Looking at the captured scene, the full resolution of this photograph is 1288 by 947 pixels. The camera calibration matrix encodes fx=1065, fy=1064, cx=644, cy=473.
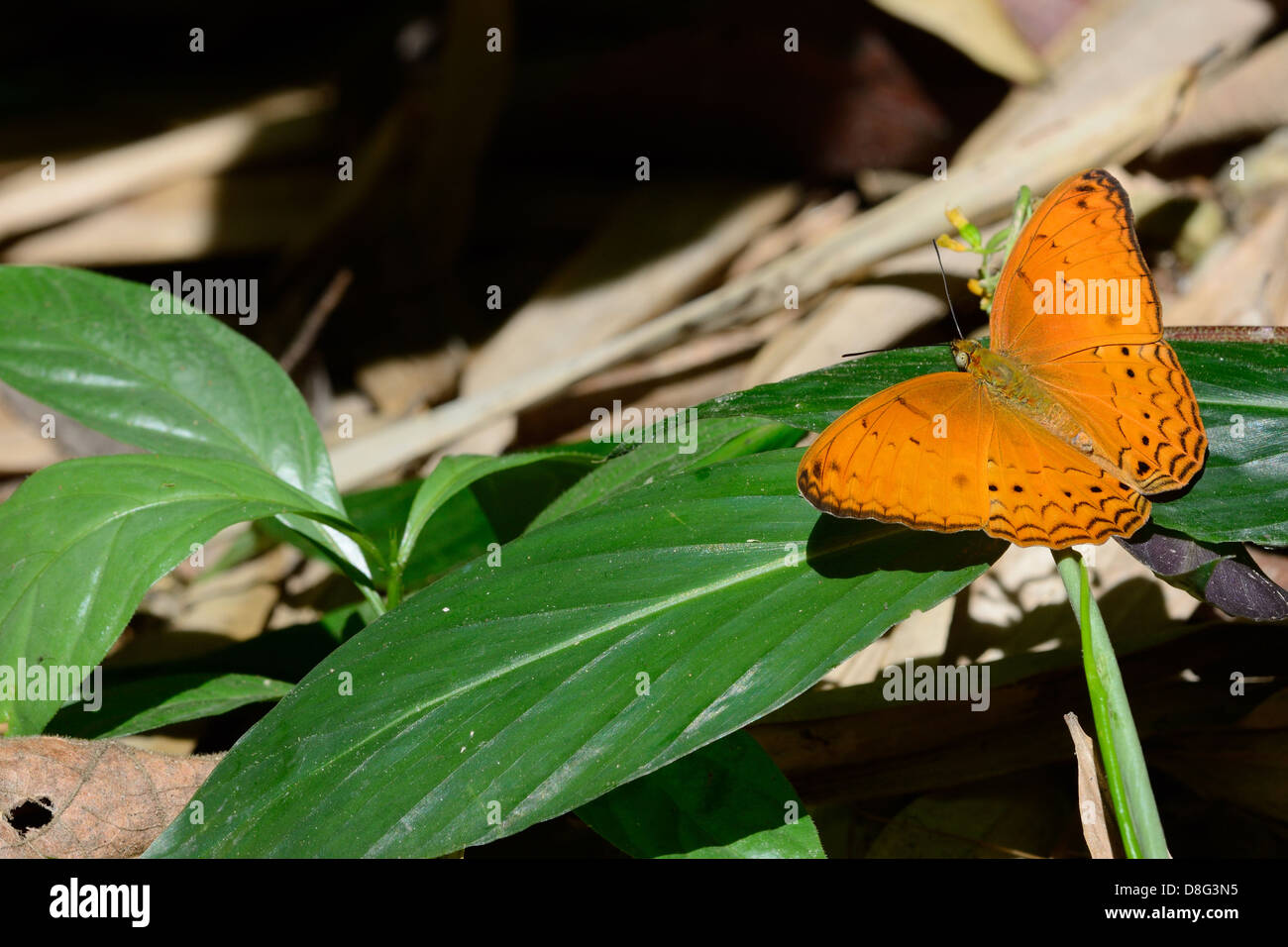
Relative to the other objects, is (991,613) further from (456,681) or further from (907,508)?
(456,681)

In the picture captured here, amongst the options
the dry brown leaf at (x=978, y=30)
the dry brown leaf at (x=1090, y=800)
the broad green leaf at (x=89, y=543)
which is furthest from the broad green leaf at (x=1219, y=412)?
the dry brown leaf at (x=978, y=30)

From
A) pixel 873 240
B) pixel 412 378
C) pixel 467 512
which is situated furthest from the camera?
pixel 412 378

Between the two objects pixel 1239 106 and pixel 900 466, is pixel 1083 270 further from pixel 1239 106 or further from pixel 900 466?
pixel 1239 106

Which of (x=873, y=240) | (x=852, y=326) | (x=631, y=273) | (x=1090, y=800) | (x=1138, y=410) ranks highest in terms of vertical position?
(x=631, y=273)

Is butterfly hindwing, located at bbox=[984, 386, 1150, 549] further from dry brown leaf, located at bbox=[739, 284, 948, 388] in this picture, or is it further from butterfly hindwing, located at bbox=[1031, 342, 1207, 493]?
dry brown leaf, located at bbox=[739, 284, 948, 388]

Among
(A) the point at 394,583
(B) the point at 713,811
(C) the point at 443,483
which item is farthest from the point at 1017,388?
(A) the point at 394,583

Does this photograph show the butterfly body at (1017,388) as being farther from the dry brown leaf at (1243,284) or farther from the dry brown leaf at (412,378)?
the dry brown leaf at (412,378)
